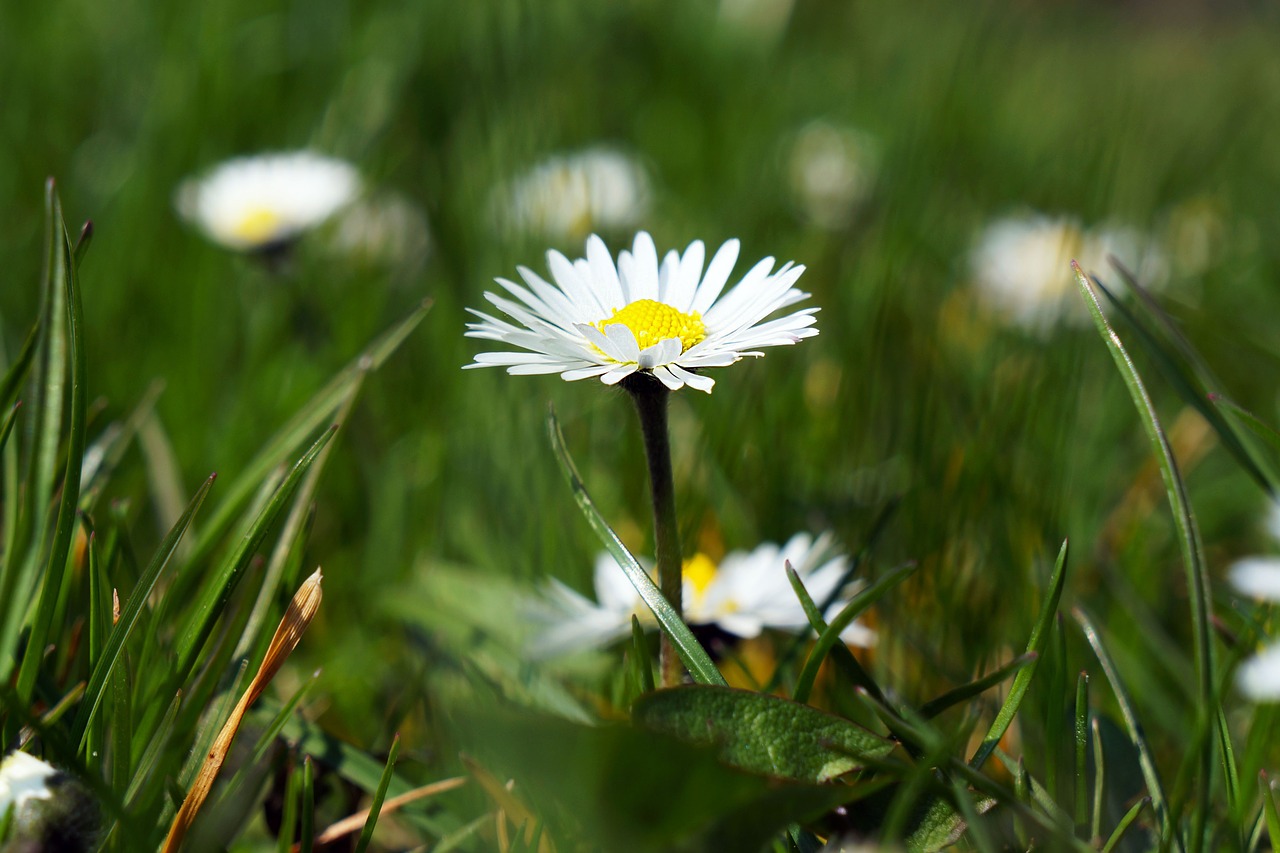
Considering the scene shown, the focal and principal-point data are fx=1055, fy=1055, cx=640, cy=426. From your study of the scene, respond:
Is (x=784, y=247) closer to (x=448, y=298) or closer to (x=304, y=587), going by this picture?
(x=448, y=298)

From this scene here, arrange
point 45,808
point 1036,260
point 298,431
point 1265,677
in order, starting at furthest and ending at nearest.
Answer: point 1036,260
point 298,431
point 1265,677
point 45,808

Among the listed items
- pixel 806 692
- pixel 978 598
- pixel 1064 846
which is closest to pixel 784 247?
pixel 978 598

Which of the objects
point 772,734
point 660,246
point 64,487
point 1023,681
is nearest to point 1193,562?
point 1023,681

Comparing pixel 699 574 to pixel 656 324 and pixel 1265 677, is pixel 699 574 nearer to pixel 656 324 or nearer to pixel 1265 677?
→ pixel 656 324

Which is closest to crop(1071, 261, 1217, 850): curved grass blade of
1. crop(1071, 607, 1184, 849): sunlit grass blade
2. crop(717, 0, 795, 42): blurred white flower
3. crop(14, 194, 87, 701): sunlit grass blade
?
crop(1071, 607, 1184, 849): sunlit grass blade

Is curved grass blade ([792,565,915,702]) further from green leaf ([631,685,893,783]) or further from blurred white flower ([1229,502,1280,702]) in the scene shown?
blurred white flower ([1229,502,1280,702])

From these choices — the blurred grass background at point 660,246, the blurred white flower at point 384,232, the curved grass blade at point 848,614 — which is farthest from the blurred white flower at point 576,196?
the curved grass blade at point 848,614

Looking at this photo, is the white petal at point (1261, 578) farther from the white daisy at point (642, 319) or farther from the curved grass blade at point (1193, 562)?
the white daisy at point (642, 319)
